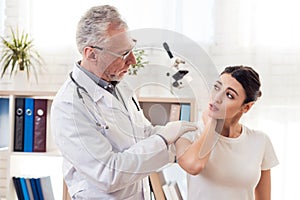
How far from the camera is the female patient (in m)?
1.44

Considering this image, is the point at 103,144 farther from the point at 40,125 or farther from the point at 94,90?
the point at 40,125

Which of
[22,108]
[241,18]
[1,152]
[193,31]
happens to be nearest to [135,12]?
[193,31]

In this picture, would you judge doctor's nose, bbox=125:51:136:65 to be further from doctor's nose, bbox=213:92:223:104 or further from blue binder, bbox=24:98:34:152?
blue binder, bbox=24:98:34:152

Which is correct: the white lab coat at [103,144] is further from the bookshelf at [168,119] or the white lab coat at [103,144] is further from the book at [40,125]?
the book at [40,125]

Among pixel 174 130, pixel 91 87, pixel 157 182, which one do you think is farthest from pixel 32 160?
pixel 174 130

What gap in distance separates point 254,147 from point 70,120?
0.68 metres

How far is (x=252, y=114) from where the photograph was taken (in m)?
2.53

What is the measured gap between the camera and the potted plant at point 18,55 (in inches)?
98.7

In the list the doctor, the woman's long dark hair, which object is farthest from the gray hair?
the woman's long dark hair

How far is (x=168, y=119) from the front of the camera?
147 cm

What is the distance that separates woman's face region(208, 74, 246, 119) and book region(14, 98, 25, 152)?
4.02 feet

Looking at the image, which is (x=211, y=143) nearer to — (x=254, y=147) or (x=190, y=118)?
(x=190, y=118)

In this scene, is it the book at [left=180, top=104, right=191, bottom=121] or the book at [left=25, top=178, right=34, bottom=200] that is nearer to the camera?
the book at [left=180, top=104, right=191, bottom=121]

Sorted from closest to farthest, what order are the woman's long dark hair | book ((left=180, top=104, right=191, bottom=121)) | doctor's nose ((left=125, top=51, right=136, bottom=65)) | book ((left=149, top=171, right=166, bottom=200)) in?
doctor's nose ((left=125, top=51, right=136, bottom=65)) < book ((left=180, top=104, right=191, bottom=121)) < the woman's long dark hair < book ((left=149, top=171, right=166, bottom=200))
